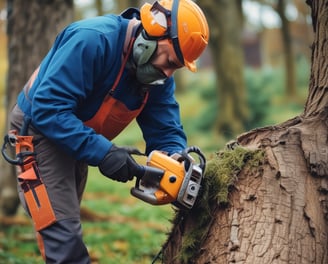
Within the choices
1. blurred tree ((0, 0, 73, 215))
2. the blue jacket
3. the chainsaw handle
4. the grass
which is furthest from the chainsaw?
→ blurred tree ((0, 0, 73, 215))

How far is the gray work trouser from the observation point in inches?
134

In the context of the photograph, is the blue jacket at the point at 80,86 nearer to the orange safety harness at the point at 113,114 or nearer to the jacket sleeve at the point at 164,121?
the orange safety harness at the point at 113,114

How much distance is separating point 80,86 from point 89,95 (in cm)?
25

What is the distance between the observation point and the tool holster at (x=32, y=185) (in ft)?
11.4

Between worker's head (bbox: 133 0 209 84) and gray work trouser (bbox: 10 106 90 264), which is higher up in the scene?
worker's head (bbox: 133 0 209 84)

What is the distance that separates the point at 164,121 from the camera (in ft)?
13.2

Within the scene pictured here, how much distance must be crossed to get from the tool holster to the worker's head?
86cm

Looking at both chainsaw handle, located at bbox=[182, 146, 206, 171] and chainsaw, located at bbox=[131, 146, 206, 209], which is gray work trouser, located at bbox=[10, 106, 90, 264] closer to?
chainsaw, located at bbox=[131, 146, 206, 209]

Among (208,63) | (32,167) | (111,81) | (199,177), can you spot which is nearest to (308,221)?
(199,177)

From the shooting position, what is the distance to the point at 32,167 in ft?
11.6

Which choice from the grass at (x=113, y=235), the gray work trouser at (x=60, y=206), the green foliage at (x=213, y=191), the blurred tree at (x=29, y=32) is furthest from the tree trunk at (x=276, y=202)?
the blurred tree at (x=29, y=32)

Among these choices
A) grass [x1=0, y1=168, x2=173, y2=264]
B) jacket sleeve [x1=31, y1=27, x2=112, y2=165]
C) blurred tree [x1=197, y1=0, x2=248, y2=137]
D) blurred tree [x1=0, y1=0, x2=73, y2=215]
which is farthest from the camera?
blurred tree [x1=197, y1=0, x2=248, y2=137]

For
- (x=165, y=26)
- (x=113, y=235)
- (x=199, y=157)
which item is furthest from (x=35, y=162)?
(x=113, y=235)

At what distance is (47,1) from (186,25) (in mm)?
3486
